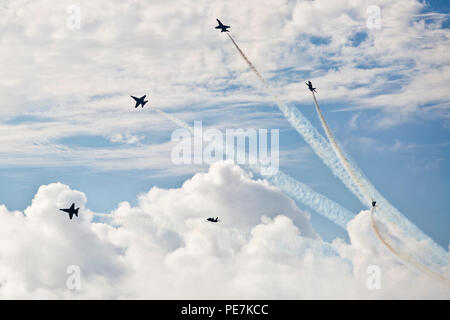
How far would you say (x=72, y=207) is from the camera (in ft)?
525
